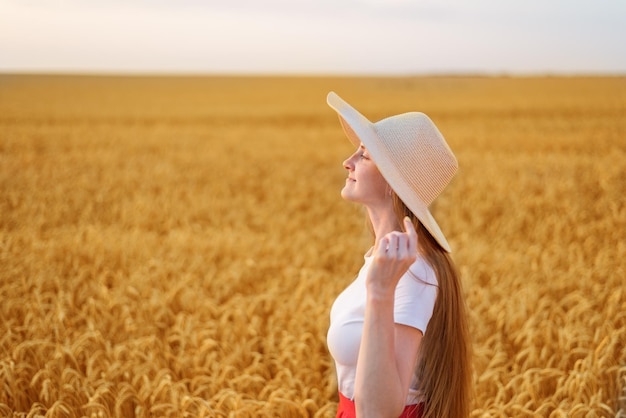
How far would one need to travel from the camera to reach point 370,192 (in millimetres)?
→ 2295

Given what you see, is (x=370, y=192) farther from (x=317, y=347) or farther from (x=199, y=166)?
(x=199, y=166)

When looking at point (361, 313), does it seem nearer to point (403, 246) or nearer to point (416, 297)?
point (416, 297)

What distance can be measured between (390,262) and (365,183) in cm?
45

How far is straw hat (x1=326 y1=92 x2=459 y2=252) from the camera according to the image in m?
2.25

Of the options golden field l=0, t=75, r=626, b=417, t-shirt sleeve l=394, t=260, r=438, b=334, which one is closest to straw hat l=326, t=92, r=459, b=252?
t-shirt sleeve l=394, t=260, r=438, b=334

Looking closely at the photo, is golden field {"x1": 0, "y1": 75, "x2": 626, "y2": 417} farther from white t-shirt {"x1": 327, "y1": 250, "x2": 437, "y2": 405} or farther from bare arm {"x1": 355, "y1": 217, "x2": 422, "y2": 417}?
bare arm {"x1": 355, "y1": 217, "x2": 422, "y2": 417}

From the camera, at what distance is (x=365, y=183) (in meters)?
2.29

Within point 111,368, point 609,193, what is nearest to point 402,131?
point 111,368

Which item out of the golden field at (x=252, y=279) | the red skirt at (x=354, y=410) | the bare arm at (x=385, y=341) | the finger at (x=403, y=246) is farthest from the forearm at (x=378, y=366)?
the golden field at (x=252, y=279)

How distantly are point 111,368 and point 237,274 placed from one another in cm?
237

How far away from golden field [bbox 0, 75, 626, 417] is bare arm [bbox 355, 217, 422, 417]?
175 centimetres

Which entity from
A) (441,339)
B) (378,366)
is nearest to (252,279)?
(441,339)

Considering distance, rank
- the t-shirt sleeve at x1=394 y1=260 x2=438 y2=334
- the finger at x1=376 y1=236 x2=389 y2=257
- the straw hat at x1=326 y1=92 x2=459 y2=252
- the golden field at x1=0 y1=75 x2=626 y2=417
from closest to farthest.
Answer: the finger at x1=376 y1=236 x2=389 y2=257 → the t-shirt sleeve at x1=394 y1=260 x2=438 y2=334 → the straw hat at x1=326 y1=92 x2=459 y2=252 → the golden field at x1=0 y1=75 x2=626 y2=417

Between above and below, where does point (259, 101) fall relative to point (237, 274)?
above
